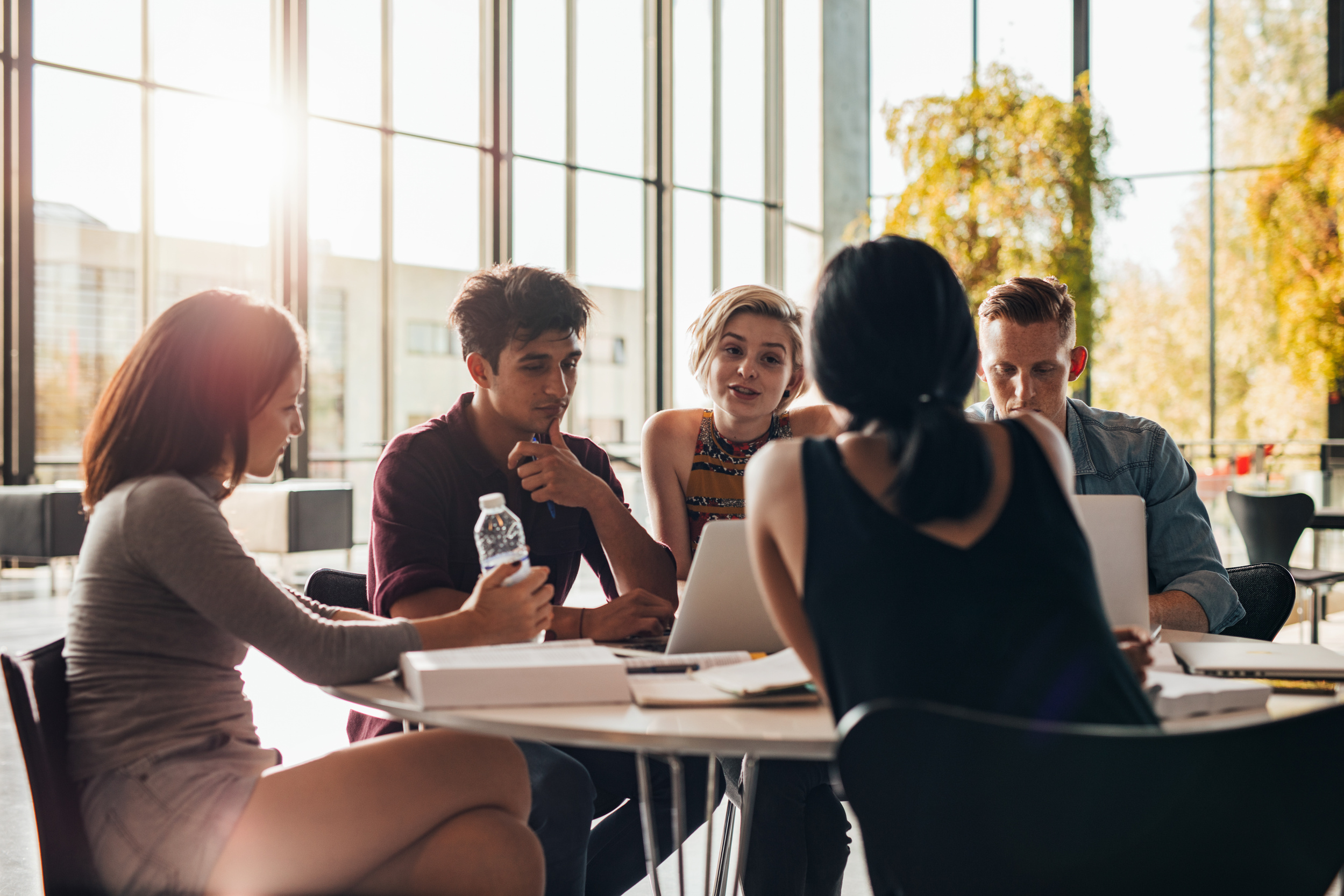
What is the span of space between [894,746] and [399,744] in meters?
0.71

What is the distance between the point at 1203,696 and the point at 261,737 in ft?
10.3

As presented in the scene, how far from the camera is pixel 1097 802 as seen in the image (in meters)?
0.83

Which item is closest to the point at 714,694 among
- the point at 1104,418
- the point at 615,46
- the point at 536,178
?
the point at 1104,418

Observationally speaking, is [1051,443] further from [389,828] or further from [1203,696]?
[389,828]

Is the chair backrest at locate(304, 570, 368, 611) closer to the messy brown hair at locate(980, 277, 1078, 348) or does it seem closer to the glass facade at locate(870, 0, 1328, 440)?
the messy brown hair at locate(980, 277, 1078, 348)

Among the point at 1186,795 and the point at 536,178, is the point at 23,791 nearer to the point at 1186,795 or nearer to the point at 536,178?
the point at 1186,795

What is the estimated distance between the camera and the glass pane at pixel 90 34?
6.70 meters

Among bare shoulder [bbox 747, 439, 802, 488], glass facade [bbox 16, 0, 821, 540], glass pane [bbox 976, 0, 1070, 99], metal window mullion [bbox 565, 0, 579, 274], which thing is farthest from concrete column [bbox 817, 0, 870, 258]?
bare shoulder [bbox 747, 439, 802, 488]

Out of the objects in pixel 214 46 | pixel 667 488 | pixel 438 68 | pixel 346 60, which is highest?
pixel 438 68

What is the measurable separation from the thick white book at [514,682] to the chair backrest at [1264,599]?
1.52 meters

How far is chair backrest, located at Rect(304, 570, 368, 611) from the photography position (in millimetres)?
2055

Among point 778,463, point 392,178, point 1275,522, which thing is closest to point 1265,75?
point 1275,522

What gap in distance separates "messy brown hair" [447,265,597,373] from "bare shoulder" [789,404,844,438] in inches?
26.1

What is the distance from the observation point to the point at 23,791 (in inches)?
122
